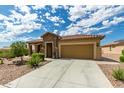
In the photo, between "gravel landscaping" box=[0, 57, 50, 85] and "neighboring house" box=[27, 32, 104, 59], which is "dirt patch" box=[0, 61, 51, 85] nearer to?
"gravel landscaping" box=[0, 57, 50, 85]

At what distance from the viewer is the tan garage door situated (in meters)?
15.8

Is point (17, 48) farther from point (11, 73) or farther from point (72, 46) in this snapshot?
point (72, 46)

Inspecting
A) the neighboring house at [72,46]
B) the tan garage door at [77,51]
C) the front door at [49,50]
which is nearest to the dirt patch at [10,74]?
the neighboring house at [72,46]

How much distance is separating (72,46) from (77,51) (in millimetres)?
1075

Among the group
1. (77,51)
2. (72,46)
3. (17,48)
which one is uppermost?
(72,46)

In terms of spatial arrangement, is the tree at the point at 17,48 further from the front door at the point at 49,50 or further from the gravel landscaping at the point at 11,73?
the front door at the point at 49,50

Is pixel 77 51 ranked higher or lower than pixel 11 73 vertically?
higher

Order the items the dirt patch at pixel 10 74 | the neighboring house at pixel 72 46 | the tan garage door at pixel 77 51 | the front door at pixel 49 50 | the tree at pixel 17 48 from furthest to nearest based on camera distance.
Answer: the front door at pixel 49 50 → the tan garage door at pixel 77 51 → the neighboring house at pixel 72 46 → the tree at pixel 17 48 → the dirt patch at pixel 10 74

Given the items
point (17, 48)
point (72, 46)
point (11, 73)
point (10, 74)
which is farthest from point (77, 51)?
point (10, 74)

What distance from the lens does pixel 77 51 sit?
652 inches

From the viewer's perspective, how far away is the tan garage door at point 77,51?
15750 mm

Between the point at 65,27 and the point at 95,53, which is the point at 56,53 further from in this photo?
the point at 65,27
